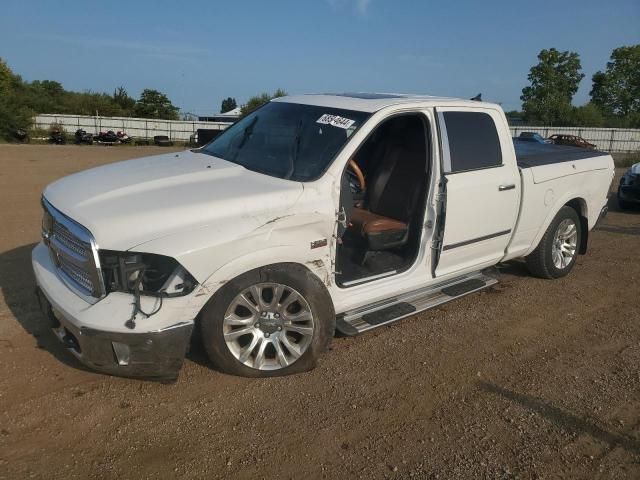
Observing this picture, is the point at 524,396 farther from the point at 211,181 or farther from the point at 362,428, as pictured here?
the point at 211,181

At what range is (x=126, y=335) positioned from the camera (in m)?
3.09

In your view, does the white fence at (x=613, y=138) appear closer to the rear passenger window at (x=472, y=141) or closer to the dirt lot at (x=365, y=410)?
the rear passenger window at (x=472, y=141)

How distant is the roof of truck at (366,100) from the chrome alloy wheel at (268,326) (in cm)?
162

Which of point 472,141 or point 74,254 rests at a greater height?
point 472,141

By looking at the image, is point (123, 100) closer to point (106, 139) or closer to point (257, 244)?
point (106, 139)

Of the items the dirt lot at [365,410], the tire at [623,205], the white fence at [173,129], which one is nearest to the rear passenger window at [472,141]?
the dirt lot at [365,410]

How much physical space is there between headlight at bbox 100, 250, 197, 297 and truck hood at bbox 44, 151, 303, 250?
0.09 meters

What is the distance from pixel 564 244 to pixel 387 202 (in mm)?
2409

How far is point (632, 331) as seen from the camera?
4.71m

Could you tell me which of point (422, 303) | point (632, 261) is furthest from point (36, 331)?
point (632, 261)

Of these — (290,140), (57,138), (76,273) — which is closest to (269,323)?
(76,273)

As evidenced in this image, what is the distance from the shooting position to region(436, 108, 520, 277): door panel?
4.52 m

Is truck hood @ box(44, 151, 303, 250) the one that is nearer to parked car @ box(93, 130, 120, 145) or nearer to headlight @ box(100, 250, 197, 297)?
headlight @ box(100, 250, 197, 297)

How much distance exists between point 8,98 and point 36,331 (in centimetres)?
3853
